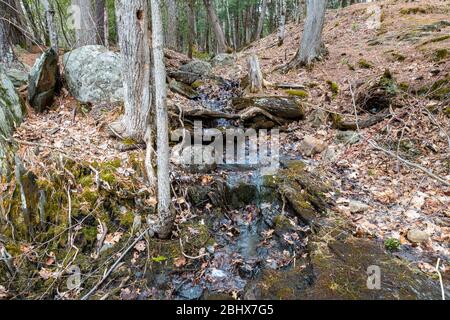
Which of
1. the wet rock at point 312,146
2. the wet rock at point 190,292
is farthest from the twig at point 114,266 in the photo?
the wet rock at point 312,146

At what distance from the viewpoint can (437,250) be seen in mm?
3504

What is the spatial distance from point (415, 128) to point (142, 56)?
17.0ft

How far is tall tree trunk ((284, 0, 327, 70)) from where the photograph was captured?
9.38 metres

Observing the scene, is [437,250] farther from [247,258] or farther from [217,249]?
[217,249]

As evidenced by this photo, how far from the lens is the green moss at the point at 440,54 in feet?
21.9

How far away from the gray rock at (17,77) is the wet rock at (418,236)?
731 cm

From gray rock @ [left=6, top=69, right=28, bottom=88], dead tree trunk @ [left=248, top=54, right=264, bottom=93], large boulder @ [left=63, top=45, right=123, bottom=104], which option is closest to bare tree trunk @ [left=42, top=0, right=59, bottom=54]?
large boulder @ [left=63, top=45, right=123, bottom=104]

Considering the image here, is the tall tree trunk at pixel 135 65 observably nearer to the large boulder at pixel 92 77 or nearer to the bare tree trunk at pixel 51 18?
the large boulder at pixel 92 77

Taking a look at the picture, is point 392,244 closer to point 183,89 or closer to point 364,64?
point 364,64

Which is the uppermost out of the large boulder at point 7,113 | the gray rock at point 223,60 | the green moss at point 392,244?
the gray rock at point 223,60

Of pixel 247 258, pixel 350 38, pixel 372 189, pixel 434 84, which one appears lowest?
pixel 247 258

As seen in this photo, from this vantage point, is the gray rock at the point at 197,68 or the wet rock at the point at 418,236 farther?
the gray rock at the point at 197,68
